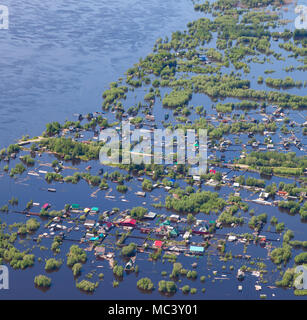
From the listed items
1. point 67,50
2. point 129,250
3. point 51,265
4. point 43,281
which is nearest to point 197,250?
point 129,250

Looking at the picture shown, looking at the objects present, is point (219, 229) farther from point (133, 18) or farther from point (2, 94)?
point (133, 18)

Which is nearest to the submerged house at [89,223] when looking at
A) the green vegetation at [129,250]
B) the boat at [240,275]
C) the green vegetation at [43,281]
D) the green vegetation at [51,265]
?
the green vegetation at [129,250]

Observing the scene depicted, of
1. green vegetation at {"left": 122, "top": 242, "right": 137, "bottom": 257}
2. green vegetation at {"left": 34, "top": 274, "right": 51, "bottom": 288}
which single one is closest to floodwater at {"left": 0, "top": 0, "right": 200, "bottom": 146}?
green vegetation at {"left": 122, "top": 242, "right": 137, "bottom": 257}

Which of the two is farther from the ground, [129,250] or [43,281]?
[129,250]

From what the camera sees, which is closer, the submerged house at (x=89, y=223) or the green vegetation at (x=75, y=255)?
the green vegetation at (x=75, y=255)

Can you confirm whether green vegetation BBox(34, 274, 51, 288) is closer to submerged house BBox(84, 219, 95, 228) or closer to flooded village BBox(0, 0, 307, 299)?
flooded village BBox(0, 0, 307, 299)

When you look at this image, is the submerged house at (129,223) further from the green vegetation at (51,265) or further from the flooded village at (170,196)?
the green vegetation at (51,265)

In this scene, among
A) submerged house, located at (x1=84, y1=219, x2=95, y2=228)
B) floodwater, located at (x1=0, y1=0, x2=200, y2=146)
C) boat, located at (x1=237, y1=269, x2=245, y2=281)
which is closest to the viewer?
boat, located at (x1=237, y1=269, x2=245, y2=281)

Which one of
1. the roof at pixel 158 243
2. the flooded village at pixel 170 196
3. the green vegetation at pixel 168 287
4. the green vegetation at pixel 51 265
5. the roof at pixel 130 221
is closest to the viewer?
the green vegetation at pixel 168 287

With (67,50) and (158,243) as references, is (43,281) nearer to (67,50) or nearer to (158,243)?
(158,243)

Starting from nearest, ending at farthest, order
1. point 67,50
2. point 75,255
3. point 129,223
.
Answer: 1. point 75,255
2. point 129,223
3. point 67,50
